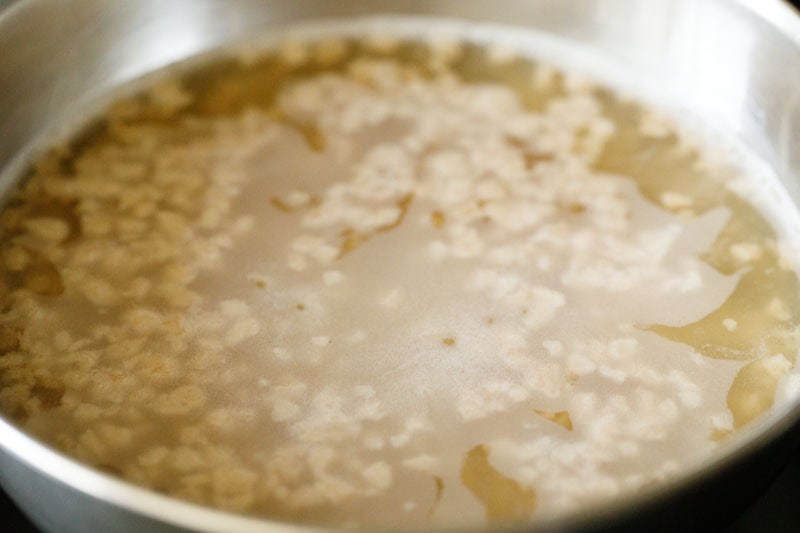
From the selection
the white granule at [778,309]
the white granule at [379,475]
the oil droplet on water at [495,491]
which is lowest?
the oil droplet on water at [495,491]

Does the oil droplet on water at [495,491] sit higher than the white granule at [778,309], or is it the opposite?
the white granule at [778,309]

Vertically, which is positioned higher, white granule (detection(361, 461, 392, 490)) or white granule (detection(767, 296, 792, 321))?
white granule (detection(767, 296, 792, 321))

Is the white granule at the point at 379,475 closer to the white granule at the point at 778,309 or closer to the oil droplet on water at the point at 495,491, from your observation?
the oil droplet on water at the point at 495,491

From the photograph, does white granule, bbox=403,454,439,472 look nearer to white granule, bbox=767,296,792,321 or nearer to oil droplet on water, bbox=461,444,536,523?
oil droplet on water, bbox=461,444,536,523

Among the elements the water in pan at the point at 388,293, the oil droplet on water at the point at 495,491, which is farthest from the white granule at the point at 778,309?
the oil droplet on water at the point at 495,491

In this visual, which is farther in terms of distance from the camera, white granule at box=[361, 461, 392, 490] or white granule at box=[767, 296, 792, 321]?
white granule at box=[767, 296, 792, 321]

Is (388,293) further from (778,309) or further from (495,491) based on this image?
(778,309)

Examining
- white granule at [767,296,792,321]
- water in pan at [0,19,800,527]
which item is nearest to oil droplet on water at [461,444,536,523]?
water in pan at [0,19,800,527]

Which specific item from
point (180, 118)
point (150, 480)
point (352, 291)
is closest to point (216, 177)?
point (180, 118)

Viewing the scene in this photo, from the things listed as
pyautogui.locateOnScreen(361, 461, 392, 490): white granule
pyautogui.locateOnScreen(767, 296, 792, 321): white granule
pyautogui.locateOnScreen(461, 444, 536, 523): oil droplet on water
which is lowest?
pyautogui.locateOnScreen(461, 444, 536, 523): oil droplet on water
